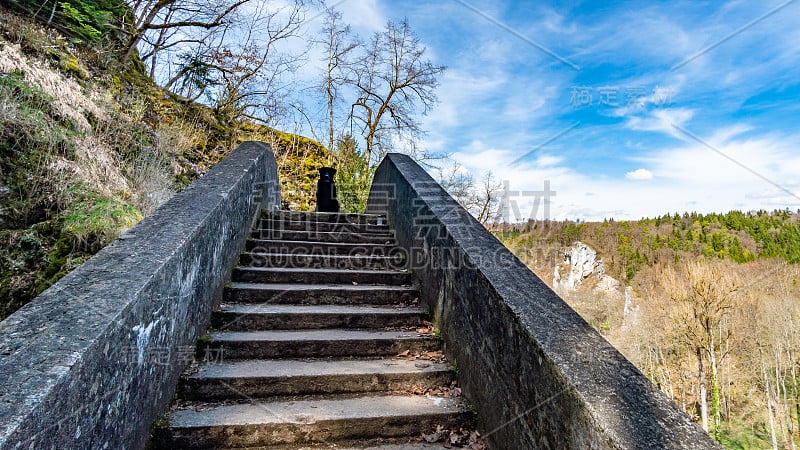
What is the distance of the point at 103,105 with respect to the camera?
5176 mm

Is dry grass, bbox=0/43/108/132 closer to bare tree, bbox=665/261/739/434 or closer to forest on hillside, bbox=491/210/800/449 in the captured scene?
forest on hillside, bbox=491/210/800/449

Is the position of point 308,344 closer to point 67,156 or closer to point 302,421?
point 302,421

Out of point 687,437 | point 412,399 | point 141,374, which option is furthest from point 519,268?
point 141,374

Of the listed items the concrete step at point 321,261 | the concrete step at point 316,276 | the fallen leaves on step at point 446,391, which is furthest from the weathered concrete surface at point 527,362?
the concrete step at point 321,261

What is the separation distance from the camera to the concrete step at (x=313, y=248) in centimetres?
405

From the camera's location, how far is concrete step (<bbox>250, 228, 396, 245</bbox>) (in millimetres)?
4411

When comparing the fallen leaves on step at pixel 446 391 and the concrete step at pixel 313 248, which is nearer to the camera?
the fallen leaves on step at pixel 446 391

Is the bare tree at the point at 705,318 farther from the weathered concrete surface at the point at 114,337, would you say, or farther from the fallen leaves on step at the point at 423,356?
the weathered concrete surface at the point at 114,337

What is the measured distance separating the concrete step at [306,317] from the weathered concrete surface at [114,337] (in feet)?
0.77

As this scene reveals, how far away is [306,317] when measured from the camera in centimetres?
299

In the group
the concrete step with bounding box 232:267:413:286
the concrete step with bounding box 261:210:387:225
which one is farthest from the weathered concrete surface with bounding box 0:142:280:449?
the concrete step with bounding box 261:210:387:225

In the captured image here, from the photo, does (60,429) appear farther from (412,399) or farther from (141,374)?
(412,399)

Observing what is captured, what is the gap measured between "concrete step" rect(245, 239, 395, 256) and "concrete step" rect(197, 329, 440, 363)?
4.22 feet

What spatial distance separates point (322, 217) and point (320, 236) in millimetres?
679
